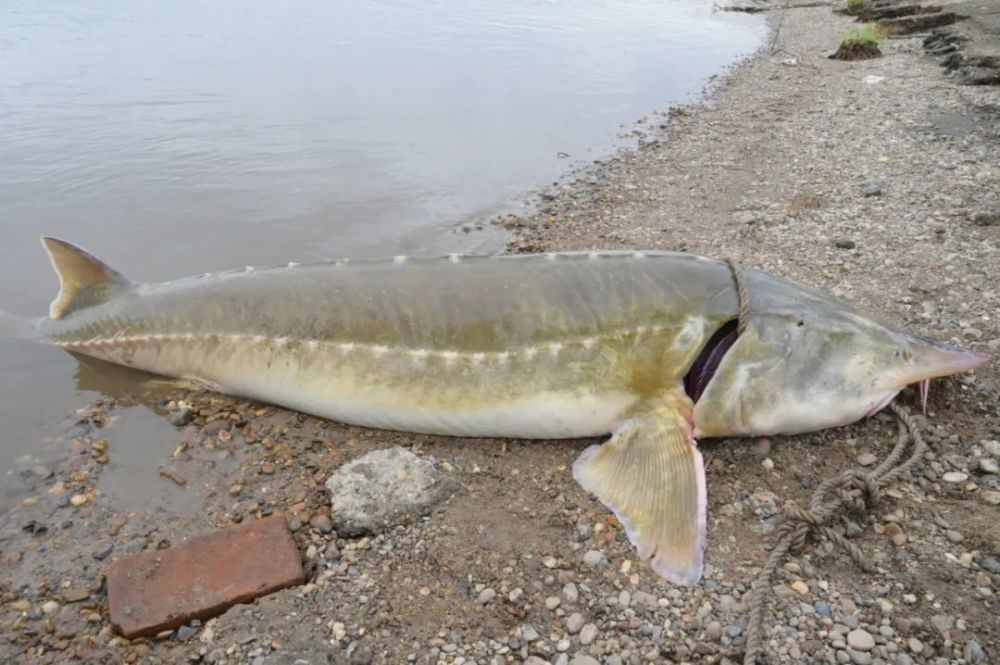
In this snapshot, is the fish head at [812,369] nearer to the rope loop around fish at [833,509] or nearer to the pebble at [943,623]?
the rope loop around fish at [833,509]

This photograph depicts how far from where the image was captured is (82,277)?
482 cm

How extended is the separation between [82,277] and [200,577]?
2771 mm

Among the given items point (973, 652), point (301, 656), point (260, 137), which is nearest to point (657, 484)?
point (973, 652)

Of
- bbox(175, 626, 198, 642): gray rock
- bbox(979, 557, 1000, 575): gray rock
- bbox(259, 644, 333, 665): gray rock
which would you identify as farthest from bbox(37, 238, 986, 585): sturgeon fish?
bbox(175, 626, 198, 642): gray rock

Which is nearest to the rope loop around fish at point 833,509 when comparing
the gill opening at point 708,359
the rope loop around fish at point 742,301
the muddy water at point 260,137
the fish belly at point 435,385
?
the gill opening at point 708,359

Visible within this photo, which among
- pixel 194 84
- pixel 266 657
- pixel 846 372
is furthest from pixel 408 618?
pixel 194 84

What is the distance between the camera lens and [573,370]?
12.0 ft

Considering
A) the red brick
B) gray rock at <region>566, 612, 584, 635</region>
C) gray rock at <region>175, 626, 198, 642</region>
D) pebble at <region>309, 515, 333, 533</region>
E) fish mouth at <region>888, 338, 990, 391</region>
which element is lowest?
gray rock at <region>566, 612, 584, 635</region>

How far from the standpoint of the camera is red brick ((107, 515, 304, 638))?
2809 mm

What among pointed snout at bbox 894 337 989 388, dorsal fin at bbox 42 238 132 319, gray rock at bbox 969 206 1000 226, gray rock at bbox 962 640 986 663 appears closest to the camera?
gray rock at bbox 962 640 986 663

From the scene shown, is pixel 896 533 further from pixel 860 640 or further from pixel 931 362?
pixel 931 362

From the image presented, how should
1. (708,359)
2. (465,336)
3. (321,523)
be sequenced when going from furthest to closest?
(465,336) → (708,359) → (321,523)

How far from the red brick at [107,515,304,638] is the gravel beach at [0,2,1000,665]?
0.07 meters

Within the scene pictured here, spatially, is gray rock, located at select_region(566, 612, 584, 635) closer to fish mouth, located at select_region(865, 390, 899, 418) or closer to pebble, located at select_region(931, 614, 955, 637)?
pebble, located at select_region(931, 614, 955, 637)
